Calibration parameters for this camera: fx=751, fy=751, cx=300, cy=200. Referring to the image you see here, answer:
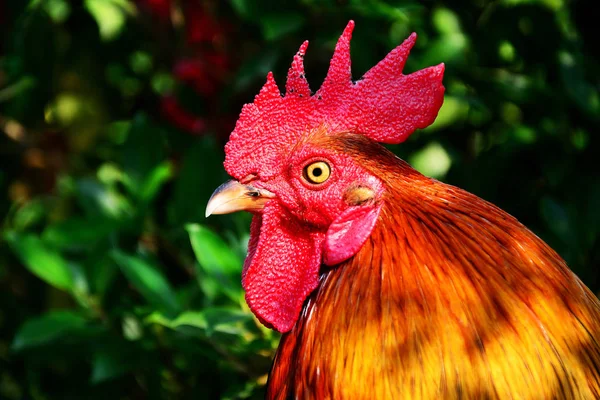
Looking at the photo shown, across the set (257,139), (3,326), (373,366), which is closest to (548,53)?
(257,139)

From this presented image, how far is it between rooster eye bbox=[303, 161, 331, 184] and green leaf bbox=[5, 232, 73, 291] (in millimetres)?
1639

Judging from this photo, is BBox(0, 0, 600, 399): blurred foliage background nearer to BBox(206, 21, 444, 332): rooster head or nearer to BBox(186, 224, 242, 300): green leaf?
BBox(186, 224, 242, 300): green leaf

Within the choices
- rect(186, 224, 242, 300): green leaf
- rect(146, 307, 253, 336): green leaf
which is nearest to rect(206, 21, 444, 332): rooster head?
rect(146, 307, 253, 336): green leaf

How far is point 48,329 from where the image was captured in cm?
307

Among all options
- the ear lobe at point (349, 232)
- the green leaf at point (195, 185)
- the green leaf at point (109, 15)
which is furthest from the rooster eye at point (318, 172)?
the green leaf at point (109, 15)


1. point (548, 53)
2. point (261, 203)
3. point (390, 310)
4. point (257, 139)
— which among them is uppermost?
point (548, 53)

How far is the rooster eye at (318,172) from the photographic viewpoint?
201cm

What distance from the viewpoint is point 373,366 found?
6.01 ft

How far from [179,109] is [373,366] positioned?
288 cm

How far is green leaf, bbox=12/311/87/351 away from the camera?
3047 millimetres

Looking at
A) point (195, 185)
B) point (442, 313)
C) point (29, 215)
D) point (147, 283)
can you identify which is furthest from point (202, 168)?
point (442, 313)

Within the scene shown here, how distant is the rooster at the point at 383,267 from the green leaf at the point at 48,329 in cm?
125

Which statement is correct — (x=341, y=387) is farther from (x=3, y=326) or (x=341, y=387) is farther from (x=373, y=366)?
(x=3, y=326)

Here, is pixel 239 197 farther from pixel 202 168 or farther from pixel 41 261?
pixel 41 261
